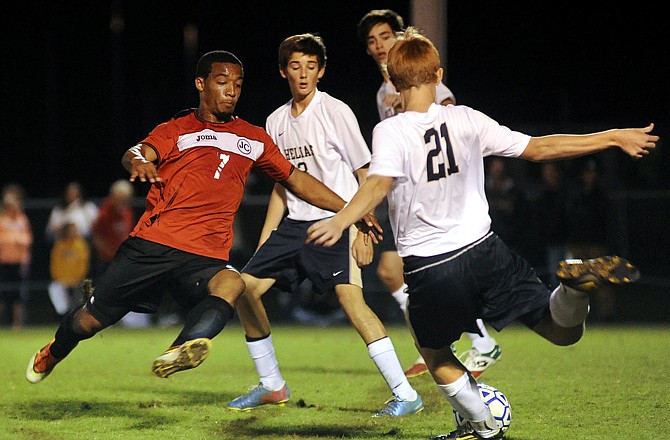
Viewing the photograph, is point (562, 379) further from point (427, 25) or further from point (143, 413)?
point (427, 25)

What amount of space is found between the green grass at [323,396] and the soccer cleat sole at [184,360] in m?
0.78

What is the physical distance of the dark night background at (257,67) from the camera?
22000mm

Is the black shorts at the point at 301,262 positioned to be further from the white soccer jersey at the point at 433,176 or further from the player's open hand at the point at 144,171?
the white soccer jersey at the point at 433,176

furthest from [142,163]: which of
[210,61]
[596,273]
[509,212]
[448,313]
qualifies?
[509,212]

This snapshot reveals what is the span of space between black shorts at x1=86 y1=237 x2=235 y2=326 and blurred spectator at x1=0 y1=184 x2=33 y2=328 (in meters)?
9.55

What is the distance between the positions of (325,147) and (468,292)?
86.2 inches

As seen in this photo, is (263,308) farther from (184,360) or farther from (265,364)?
(184,360)

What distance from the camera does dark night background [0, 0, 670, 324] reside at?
866 inches

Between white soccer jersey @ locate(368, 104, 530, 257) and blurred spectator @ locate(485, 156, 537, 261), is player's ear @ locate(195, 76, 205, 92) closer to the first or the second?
white soccer jersey @ locate(368, 104, 530, 257)

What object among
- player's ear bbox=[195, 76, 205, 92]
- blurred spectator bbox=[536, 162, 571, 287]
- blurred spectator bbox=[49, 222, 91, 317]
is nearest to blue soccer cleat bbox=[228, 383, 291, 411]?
player's ear bbox=[195, 76, 205, 92]

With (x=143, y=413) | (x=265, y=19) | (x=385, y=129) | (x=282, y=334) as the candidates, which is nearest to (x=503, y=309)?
(x=385, y=129)

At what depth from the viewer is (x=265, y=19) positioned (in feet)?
92.5

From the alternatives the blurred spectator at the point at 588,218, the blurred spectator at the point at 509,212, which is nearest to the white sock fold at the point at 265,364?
the blurred spectator at the point at 509,212

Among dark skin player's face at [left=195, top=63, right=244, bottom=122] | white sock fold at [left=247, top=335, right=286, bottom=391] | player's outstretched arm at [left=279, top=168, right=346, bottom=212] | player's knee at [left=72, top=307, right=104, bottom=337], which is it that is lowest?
white sock fold at [left=247, top=335, right=286, bottom=391]
